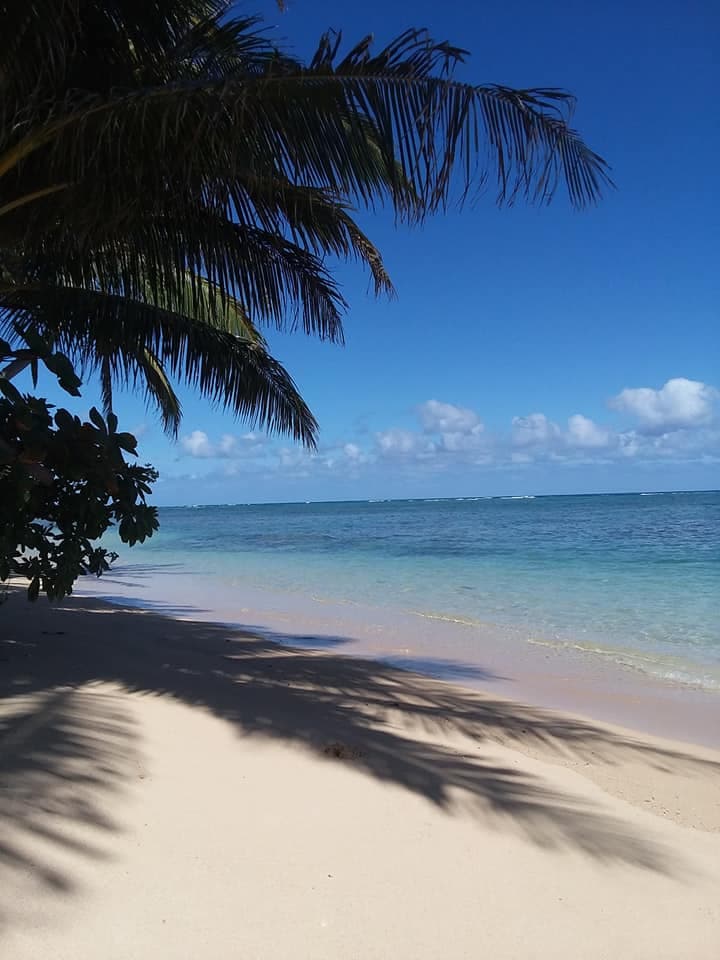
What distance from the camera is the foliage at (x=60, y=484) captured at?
363 cm

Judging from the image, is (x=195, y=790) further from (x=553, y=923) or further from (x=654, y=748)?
(x=654, y=748)

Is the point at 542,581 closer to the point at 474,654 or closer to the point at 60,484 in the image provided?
the point at 474,654

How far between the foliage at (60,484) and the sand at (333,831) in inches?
30.7

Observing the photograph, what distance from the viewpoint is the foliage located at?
143 inches

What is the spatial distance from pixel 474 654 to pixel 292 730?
13.1ft

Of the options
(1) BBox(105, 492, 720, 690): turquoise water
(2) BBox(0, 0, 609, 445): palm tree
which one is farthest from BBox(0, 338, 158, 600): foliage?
(1) BBox(105, 492, 720, 690): turquoise water

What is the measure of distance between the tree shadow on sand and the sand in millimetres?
15

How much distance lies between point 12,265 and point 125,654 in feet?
11.5

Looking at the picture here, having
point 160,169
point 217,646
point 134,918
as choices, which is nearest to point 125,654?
point 217,646

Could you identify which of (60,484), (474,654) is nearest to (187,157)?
(60,484)

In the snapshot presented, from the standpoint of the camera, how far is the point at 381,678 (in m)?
5.94

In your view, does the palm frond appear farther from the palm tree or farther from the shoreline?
the shoreline

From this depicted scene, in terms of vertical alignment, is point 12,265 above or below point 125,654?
above

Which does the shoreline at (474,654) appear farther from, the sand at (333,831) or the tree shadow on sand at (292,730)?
the sand at (333,831)
